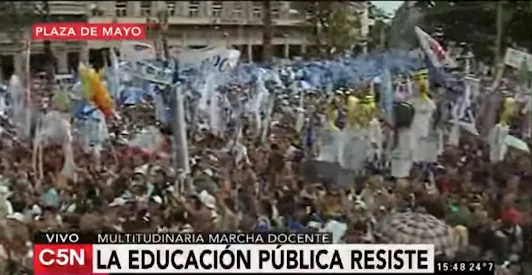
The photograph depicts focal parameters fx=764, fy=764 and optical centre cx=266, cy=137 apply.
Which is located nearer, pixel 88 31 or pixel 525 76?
pixel 88 31


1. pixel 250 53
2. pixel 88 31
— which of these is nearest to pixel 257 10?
pixel 250 53

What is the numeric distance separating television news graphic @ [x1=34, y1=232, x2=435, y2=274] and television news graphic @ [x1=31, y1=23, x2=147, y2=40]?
19.8 inches

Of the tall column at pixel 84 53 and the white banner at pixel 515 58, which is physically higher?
the tall column at pixel 84 53

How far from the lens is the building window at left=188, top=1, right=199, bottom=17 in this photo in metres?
A: 2.04

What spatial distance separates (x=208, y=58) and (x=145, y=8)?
0.23 meters

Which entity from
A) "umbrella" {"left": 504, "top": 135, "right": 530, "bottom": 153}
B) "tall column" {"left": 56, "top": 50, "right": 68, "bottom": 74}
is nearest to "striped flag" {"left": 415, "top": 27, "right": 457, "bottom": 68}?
"umbrella" {"left": 504, "top": 135, "right": 530, "bottom": 153}

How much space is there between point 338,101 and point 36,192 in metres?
0.82

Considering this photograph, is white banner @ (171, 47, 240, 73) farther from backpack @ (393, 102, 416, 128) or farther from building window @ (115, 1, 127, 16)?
backpack @ (393, 102, 416, 128)

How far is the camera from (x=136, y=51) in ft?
6.45

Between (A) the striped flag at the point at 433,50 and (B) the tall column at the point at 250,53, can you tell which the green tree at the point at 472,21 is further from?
(B) the tall column at the point at 250,53

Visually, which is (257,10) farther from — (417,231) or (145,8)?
(417,231)

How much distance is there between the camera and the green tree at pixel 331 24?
2.04m

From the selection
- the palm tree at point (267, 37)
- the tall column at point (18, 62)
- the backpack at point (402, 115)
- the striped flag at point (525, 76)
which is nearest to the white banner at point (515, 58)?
the striped flag at point (525, 76)

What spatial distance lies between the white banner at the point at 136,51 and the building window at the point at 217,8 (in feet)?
0.75
